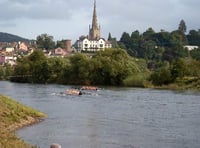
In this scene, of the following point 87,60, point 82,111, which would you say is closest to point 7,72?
point 87,60

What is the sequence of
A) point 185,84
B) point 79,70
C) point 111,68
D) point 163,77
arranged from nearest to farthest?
point 185,84
point 163,77
point 111,68
point 79,70

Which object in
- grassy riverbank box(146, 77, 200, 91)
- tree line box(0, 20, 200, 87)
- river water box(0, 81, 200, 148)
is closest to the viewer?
river water box(0, 81, 200, 148)

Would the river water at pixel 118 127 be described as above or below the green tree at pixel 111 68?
below

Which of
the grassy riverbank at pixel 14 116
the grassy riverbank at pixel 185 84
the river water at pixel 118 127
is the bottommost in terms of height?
the river water at pixel 118 127

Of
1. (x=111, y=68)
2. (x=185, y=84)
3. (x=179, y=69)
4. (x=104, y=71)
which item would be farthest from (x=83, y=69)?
(x=185, y=84)

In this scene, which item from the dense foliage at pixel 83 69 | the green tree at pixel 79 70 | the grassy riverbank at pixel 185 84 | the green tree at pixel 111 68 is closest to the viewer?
the grassy riverbank at pixel 185 84

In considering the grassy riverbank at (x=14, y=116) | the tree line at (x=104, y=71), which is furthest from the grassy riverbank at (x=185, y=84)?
the grassy riverbank at (x=14, y=116)

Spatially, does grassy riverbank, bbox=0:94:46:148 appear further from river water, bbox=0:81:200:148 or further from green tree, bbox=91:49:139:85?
green tree, bbox=91:49:139:85

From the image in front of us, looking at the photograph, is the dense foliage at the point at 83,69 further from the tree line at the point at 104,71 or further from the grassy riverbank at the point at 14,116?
the grassy riverbank at the point at 14,116

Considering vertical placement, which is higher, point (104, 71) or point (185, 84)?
point (104, 71)

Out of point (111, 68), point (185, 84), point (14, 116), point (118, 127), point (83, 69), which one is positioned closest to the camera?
point (14, 116)

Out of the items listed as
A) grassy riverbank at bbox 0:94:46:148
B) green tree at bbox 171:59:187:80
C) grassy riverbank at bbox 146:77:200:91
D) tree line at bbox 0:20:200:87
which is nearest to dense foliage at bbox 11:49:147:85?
tree line at bbox 0:20:200:87

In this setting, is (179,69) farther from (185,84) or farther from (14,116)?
(14,116)

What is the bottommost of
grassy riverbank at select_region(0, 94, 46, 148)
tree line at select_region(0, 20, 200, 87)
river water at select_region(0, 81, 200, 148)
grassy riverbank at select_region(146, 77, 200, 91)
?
river water at select_region(0, 81, 200, 148)
